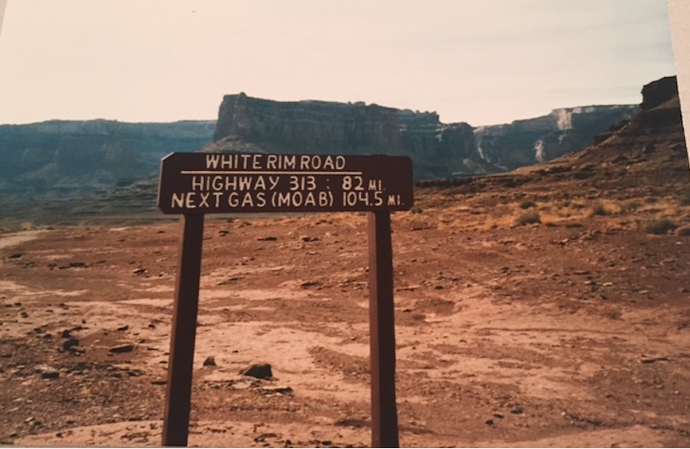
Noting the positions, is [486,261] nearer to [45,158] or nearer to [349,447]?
[349,447]

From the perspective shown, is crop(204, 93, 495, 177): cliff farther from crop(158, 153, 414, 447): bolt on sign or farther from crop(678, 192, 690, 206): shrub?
crop(158, 153, 414, 447): bolt on sign

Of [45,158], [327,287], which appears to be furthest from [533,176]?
[45,158]

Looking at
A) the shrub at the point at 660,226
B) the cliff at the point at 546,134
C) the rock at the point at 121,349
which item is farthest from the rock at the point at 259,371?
the cliff at the point at 546,134

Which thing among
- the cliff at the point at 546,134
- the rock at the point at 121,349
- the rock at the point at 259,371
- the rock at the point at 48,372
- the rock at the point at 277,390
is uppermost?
the cliff at the point at 546,134

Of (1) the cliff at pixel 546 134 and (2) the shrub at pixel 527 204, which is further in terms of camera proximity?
(1) the cliff at pixel 546 134

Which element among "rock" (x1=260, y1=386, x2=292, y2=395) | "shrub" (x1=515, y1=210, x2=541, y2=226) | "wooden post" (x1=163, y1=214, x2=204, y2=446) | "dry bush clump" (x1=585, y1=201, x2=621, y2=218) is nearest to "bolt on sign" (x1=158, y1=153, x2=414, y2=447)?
"wooden post" (x1=163, y1=214, x2=204, y2=446)

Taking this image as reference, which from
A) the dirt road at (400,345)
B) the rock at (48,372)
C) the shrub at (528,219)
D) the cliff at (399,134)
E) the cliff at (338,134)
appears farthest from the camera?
the cliff at (399,134)

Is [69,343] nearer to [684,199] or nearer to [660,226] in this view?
[660,226]

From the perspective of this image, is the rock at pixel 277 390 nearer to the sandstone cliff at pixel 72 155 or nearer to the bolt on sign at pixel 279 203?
the bolt on sign at pixel 279 203
